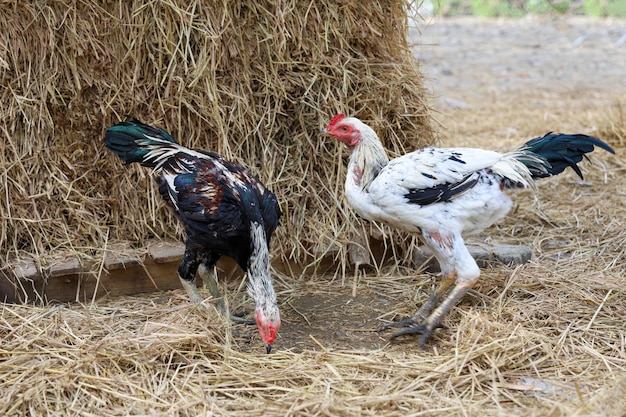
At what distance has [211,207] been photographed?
11.4 ft

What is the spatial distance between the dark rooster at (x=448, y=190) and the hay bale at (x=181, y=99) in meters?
0.70

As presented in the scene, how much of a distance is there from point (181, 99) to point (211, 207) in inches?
36.9

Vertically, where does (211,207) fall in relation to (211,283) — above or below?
above

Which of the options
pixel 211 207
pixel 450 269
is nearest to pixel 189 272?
pixel 211 207

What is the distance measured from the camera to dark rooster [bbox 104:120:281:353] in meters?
3.39

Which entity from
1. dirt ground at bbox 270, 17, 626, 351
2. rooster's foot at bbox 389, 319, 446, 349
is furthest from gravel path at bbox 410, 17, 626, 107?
rooster's foot at bbox 389, 319, 446, 349

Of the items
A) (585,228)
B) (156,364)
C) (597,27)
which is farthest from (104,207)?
(597,27)

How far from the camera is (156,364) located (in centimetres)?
304

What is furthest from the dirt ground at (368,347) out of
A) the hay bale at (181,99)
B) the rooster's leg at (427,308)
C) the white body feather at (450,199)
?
the hay bale at (181,99)

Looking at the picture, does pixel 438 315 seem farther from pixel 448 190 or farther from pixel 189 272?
pixel 189 272

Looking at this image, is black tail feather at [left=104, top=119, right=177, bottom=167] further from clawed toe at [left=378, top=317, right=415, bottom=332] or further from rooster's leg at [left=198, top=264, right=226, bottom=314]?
clawed toe at [left=378, top=317, right=415, bottom=332]

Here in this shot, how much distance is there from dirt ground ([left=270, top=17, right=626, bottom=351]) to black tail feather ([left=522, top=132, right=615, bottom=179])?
2.19 feet

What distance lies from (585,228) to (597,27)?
1016cm

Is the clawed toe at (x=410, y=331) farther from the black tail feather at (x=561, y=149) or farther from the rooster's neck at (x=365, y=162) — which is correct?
the black tail feather at (x=561, y=149)
